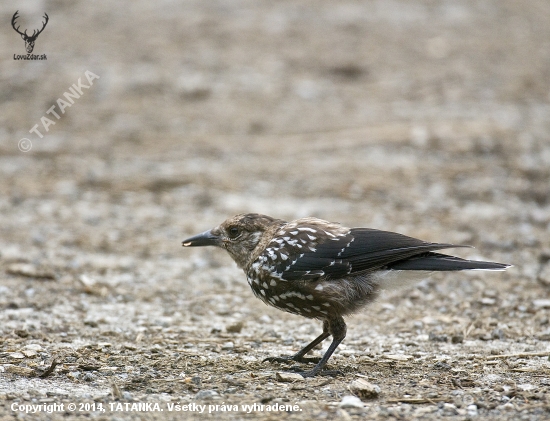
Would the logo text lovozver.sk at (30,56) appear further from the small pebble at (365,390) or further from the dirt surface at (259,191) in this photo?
the small pebble at (365,390)

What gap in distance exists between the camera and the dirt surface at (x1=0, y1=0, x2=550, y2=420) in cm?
481

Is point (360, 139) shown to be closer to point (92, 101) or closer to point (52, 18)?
point (92, 101)

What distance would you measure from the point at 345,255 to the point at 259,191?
440 centimetres

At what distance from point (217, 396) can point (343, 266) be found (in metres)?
1.38

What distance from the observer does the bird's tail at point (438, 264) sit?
196 inches

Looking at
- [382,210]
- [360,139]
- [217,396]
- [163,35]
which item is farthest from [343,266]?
[163,35]

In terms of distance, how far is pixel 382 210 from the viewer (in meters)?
9.10

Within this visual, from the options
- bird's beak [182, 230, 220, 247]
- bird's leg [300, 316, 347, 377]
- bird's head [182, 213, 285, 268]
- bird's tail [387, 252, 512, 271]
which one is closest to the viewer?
bird's tail [387, 252, 512, 271]

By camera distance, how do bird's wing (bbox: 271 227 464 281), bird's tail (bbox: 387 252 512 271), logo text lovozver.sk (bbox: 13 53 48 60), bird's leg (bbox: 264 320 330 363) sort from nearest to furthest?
bird's tail (bbox: 387 252 512 271) → bird's wing (bbox: 271 227 464 281) → bird's leg (bbox: 264 320 330 363) → logo text lovozver.sk (bbox: 13 53 48 60)

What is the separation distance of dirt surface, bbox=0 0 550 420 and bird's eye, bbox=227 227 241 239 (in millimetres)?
745

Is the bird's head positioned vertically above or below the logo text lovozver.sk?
below

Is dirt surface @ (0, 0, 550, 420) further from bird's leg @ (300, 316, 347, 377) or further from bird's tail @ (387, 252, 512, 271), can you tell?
bird's tail @ (387, 252, 512, 271)

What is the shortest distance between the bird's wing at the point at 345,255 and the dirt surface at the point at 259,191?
58 cm

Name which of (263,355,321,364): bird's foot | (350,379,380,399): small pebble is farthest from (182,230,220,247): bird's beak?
(350,379,380,399): small pebble
